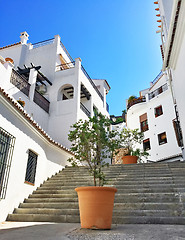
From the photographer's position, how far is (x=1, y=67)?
10258 millimetres

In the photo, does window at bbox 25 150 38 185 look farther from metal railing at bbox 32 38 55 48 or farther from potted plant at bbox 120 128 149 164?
metal railing at bbox 32 38 55 48

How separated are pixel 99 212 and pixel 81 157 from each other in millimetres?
1244

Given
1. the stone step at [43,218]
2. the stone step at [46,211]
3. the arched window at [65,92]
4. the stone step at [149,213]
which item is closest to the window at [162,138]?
the arched window at [65,92]

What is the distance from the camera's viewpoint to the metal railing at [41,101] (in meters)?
13.9

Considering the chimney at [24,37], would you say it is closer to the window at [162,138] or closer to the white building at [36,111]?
the white building at [36,111]

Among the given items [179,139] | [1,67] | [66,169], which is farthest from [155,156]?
[1,67]

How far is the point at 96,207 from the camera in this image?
3.55 metres

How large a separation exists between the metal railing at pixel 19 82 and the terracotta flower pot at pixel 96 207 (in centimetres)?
980

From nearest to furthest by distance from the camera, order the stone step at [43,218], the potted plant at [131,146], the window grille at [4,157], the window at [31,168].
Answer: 1. the stone step at [43,218]
2. the window grille at [4,157]
3. the window at [31,168]
4. the potted plant at [131,146]

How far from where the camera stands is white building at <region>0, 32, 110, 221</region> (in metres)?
6.16

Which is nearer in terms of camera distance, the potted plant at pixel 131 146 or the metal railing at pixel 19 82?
the potted plant at pixel 131 146

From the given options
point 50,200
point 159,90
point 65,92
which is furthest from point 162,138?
point 50,200

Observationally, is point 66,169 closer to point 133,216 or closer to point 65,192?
point 65,192

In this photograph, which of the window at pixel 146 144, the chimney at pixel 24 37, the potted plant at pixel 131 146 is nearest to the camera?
the potted plant at pixel 131 146
